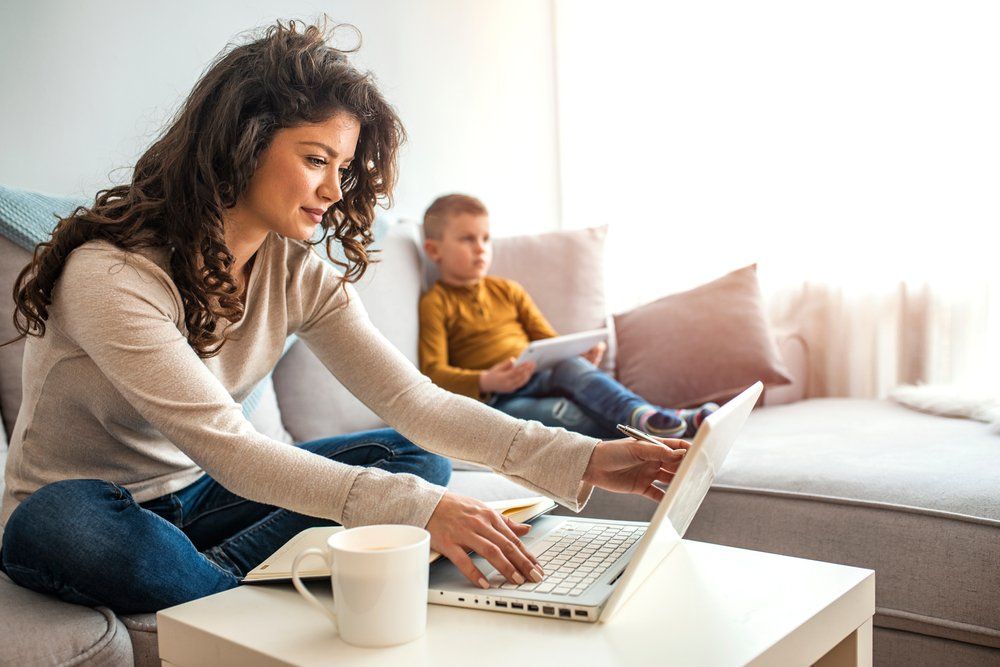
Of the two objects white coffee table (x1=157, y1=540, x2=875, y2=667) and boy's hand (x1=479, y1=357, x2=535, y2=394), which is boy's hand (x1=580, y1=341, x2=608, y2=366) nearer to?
boy's hand (x1=479, y1=357, x2=535, y2=394)

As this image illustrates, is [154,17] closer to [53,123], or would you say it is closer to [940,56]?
[53,123]

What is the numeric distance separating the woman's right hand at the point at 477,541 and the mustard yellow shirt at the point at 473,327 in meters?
1.15

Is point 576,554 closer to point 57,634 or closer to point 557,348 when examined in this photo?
point 57,634

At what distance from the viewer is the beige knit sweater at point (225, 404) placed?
896 mm

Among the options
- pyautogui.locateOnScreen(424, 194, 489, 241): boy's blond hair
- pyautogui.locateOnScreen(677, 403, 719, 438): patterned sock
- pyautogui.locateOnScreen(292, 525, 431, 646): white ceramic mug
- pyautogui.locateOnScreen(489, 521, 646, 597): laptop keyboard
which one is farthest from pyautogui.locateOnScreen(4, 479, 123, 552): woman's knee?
pyautogui.locateOnScreen(424, 194, 489, 241): boy's blond hair

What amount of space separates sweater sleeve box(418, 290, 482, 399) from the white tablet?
0.51 ft

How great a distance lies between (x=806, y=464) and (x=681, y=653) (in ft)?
2.75

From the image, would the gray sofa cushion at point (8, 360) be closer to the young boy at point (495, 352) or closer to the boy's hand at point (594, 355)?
the young boy at point (495, 352)

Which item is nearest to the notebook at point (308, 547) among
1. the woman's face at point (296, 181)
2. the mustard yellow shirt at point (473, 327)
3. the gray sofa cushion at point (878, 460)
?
the woman's face at point (296, 181)

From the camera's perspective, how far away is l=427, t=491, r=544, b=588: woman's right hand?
0.83m

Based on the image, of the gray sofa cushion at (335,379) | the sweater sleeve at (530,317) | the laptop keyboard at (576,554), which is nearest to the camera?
the laptop keyboard at (576,554)

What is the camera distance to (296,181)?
3.78 ft

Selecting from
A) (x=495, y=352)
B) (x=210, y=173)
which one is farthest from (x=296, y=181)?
(x=495, y=352)

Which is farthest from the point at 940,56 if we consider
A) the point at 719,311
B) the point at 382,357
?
the point at 382,357
